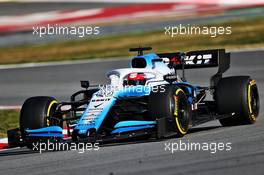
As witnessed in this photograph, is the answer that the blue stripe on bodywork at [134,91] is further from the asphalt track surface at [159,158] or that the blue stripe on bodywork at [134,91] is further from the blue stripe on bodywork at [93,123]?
the asphalt track surface at [159,158]

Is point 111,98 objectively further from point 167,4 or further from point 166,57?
point 167,4

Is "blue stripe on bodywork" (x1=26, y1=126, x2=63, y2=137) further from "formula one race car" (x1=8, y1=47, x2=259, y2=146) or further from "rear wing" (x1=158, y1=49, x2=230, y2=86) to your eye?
"rear wing" (x1=158, y1=49, x2=230, y2=86)

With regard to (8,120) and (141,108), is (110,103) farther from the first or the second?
(8,120)

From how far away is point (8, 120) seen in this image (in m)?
14.1

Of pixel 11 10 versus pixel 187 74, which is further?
pixel 11 10

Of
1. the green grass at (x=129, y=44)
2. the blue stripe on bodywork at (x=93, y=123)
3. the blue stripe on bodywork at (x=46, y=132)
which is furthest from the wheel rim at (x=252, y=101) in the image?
the green grass at (x=129, y=44)

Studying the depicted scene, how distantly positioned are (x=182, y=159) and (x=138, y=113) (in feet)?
7.28

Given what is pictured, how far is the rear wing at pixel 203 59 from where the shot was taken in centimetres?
1215

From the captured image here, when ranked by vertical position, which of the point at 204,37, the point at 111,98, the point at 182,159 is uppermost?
the point at 204,37

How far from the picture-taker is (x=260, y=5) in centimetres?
2817

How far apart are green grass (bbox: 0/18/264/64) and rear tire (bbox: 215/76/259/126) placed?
35.9 ft

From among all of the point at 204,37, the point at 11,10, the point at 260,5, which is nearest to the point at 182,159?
the point at 204,37

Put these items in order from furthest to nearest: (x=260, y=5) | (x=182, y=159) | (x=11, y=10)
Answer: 1. (x=11, y=10)
2. (x=260, y=5)
3. (x=182, y=159)

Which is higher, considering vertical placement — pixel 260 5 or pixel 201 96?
pixel 260 5
